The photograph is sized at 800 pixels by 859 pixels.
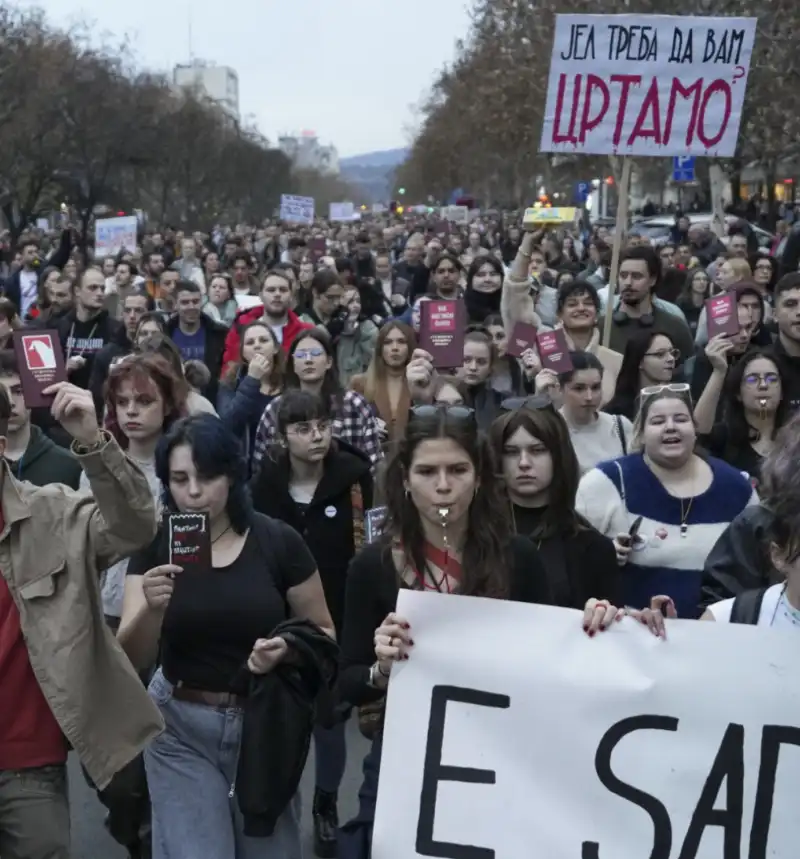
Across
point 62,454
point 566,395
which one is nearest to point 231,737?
point 62,454

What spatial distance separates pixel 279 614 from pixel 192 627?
0.25 meters

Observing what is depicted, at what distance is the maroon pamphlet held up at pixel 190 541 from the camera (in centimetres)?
362

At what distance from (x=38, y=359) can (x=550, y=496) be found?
1.69m

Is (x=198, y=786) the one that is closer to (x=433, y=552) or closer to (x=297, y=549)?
Answer: (x=297, y=549)

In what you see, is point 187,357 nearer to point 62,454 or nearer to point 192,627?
point 62,454

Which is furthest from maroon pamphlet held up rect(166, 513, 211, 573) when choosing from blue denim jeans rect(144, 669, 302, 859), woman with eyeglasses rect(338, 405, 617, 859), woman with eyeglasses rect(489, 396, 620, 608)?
woman with eyeglasses rect(489, 396, 620, 608)

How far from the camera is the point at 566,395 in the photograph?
6.09 m

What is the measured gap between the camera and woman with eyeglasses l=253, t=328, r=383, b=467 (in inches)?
268

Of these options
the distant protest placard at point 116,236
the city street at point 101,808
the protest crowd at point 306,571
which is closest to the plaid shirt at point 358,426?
the protest crowd at point 306,571

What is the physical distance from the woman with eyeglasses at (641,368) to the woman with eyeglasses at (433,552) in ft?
9.67

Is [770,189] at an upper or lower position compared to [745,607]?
upper

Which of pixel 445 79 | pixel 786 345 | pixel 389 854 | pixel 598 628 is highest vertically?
pixel 445 79

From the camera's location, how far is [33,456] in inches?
217

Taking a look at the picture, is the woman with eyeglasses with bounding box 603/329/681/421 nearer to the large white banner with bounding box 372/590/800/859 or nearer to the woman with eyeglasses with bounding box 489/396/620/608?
the woman with eyeglasses with bounding box 489/396/620/608
